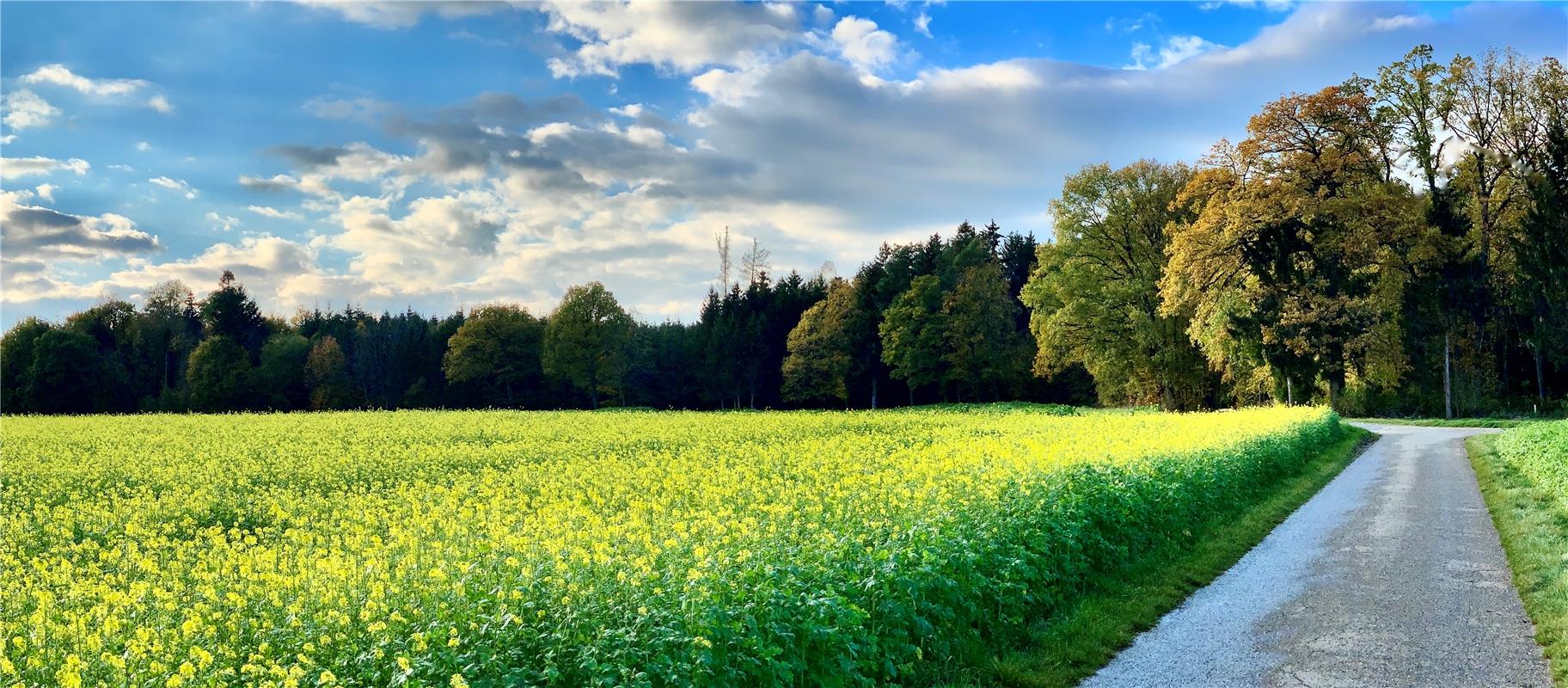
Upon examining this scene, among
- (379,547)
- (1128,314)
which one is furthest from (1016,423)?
(379,547)

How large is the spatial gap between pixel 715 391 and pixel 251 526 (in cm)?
5968

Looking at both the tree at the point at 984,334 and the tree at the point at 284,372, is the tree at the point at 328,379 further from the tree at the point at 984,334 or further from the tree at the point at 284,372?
the tree at the point at 984,334

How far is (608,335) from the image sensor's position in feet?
237

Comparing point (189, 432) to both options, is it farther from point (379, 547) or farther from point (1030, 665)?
point (1030, 665)

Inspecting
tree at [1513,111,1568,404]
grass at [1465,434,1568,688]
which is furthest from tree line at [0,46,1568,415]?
grass at [1465,434,1568,688]

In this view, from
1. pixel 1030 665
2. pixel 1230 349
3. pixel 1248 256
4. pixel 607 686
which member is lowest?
A: pixel 1030 665

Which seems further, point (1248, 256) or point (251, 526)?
point (1248, 256)

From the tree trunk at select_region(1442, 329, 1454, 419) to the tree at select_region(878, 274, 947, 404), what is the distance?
2846 cm

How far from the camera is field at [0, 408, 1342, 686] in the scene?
543 centimetres

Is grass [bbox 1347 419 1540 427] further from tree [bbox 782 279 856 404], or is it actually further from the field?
tree [bbox 782 279 856 404]

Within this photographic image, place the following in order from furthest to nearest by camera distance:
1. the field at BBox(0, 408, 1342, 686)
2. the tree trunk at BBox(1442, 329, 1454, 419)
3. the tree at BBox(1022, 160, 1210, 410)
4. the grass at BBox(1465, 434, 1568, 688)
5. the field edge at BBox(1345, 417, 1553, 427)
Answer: the tree at BBox(1022, 160, 1210, 410) < the tree trunk at BBox(1442, 329, 1454, 419) < the field edge at BBox(1345, 417, 1553, 427) < the grass at BBox(1465, 434, 1568, 688) < the field at BBox(0, 408, 1342, 686)

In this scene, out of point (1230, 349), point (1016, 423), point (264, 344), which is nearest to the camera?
point (1016, 423)

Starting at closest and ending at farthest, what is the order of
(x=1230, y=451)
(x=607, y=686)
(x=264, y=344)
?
(x=607, y=686), (x=1230, y=451), (x=264, y=344)

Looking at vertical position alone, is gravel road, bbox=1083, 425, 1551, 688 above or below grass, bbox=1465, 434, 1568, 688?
below
